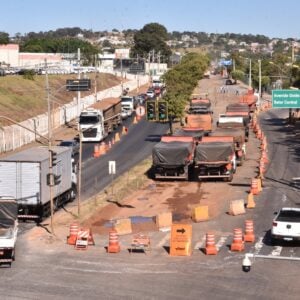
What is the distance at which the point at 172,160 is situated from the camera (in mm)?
48438

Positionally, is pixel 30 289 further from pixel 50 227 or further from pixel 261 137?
pixel 261 137

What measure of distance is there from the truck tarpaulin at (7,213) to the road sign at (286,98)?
4049 centimetres

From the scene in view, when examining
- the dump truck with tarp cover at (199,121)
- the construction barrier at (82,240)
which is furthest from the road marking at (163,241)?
the dump truck with tarp cover at (199,121)

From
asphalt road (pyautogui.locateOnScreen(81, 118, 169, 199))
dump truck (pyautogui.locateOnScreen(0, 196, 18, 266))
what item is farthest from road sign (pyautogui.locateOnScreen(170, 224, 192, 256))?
asphalt road (pyautogui.locateOnScreen(81, 118, 169, 199))

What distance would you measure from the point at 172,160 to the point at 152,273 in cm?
2391

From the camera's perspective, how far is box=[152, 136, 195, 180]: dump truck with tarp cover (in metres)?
48.3

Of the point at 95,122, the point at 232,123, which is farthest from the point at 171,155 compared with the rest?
the point at 95,122

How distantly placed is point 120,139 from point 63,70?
269ft

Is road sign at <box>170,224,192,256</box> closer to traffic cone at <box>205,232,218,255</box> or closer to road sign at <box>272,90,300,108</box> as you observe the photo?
traffic cone at <box>205,232,218,255</box>

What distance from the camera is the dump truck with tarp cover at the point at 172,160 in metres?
48.3

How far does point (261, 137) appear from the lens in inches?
2881

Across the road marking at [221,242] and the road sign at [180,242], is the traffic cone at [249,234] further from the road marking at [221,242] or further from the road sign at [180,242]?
the road sign at [180,242]

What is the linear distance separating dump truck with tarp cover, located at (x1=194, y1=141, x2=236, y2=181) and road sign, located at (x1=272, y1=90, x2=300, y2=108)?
59.8 feet

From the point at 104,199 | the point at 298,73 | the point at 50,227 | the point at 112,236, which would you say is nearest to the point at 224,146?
the point at 104,199
